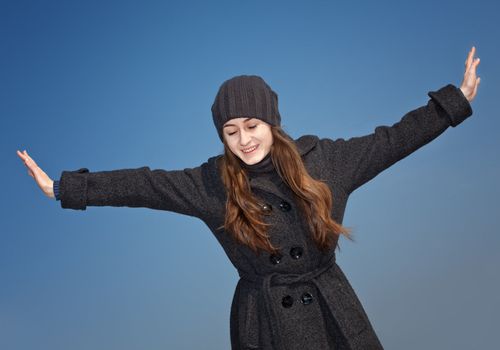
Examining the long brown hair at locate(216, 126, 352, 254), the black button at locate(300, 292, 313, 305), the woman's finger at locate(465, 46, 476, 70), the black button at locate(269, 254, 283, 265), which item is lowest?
the black button at locate(300, 292, 313, 305)

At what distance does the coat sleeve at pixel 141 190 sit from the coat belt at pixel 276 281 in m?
0.47

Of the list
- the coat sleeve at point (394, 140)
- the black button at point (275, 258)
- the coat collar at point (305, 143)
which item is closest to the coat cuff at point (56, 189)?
the black button at point (275, 258)

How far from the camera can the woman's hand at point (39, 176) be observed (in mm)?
3416

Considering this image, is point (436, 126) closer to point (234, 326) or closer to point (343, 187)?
point (343, 187)

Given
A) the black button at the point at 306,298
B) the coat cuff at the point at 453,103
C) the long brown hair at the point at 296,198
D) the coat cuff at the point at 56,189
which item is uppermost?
the coat cuff at the point at 56,189

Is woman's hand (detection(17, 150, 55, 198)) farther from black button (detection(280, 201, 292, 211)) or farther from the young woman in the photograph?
black button (detection(280, 201, 292, 211))

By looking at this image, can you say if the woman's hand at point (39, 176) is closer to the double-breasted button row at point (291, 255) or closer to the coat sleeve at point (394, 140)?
the double-breasted button row at point (291, 255)

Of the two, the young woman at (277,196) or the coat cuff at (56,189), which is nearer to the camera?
the young woman at (277,196)

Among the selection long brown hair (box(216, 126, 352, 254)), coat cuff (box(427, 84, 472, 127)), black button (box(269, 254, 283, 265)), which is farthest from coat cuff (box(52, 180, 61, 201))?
coat cuff (box(427, 84, 472, 127))

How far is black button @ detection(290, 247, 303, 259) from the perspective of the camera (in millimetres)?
3254

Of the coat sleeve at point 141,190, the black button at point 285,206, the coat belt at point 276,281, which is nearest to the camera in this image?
the coat belt at point 276,281

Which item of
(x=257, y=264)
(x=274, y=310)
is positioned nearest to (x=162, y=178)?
(x=257, y=264)

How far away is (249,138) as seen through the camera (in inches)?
128

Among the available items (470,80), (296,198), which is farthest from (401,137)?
(296,198)
